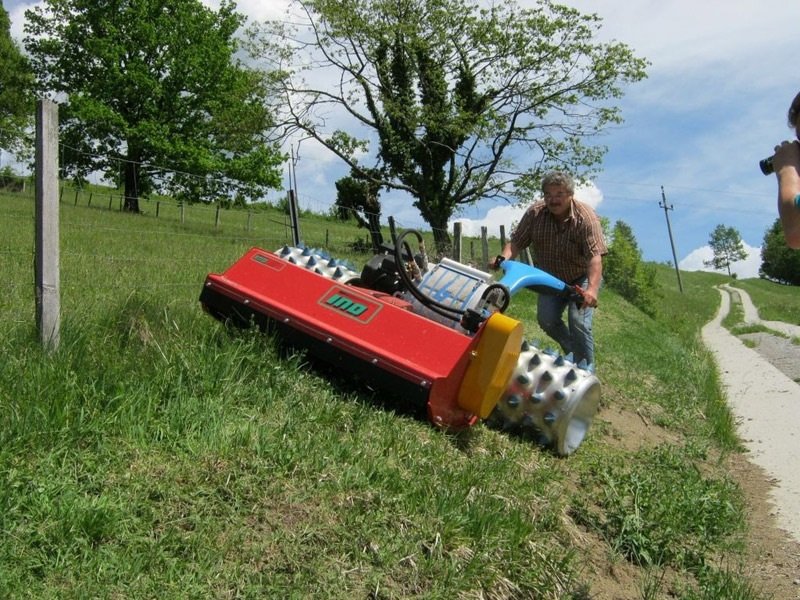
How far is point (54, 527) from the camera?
116 inches

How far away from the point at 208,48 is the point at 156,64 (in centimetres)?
246

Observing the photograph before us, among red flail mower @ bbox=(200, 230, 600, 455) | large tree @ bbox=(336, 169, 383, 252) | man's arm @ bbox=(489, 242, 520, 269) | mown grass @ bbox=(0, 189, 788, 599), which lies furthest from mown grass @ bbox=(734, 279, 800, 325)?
mown grass @ bbox=(0, 189, 788, 599)

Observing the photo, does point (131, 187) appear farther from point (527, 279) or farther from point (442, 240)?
point (527, 279)

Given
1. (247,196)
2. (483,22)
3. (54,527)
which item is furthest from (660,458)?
(247,196)

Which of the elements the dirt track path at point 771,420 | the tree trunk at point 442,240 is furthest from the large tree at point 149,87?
the dirt track path at point 771,420

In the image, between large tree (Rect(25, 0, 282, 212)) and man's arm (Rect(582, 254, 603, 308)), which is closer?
man's arm (Rect(582, 254, 603, 308))

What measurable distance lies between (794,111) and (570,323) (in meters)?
3.23

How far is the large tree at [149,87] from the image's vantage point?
33688 millimetres

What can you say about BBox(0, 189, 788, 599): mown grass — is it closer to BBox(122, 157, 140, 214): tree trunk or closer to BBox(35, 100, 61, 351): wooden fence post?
BBox(35, 100, 61, 351): wooden fence post

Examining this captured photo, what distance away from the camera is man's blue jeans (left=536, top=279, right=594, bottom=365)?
6082 millimetres

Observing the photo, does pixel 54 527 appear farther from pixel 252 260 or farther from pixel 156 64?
pixel 156 64

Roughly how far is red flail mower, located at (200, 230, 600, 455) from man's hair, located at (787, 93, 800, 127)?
5.79 feet

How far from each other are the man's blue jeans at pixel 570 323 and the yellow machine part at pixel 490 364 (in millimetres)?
1586

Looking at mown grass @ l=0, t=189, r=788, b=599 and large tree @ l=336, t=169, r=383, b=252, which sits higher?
large tree @ l=336, t=169, r=383, b=252
